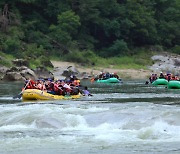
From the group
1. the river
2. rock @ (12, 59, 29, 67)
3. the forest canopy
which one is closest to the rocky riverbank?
rock @ (12, 59, 29, 67)

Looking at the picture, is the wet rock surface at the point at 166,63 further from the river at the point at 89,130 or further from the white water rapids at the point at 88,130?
the white water rapids at the point at 88,130

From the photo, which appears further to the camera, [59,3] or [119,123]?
[59,3]

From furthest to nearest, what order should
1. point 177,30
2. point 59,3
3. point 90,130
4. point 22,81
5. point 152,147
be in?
1. point 177,30
2. point 59,3
3. point 22,81
4. point 90,130
5. point 152,147

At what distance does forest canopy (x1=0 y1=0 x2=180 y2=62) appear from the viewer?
68531mm

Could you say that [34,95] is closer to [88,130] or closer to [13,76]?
[88,130]

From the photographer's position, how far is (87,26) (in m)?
78.8

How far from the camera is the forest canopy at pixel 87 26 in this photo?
6853cm

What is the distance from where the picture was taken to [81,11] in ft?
248

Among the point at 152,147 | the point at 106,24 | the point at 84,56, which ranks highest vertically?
the point at 106,24

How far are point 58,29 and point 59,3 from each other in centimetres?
680

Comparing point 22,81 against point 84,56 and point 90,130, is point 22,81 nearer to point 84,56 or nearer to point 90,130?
point 84,56

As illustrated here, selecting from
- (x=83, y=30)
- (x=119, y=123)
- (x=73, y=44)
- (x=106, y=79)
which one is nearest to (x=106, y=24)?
(x=83, y=30)

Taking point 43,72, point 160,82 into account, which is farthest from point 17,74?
point 160,82

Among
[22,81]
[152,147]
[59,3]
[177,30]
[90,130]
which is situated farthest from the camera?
[177,30]
